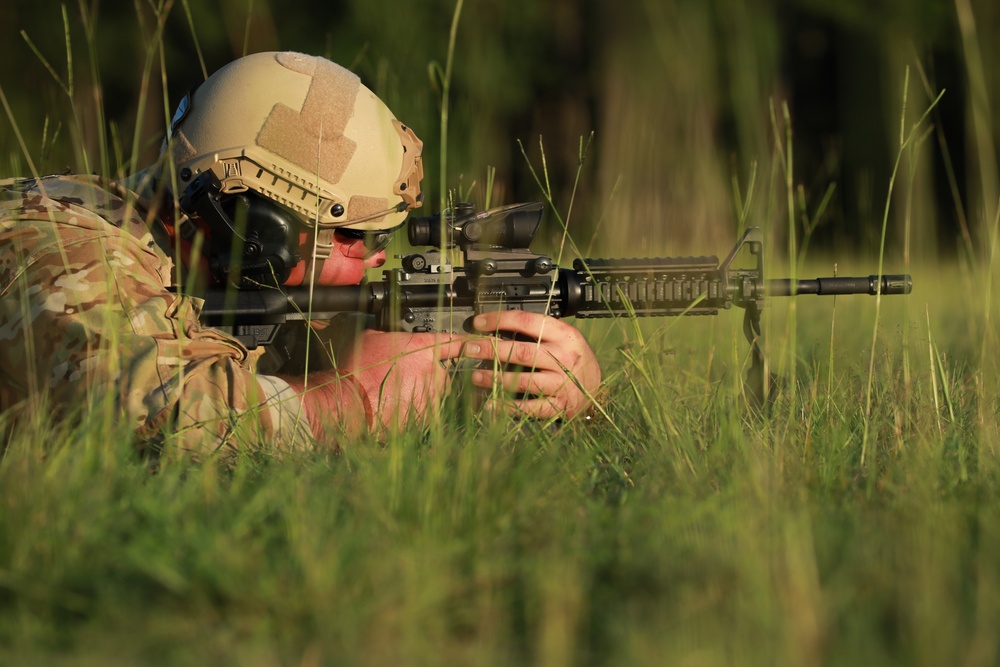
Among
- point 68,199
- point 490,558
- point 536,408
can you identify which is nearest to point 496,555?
point 490,558

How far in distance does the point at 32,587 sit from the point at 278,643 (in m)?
0.45

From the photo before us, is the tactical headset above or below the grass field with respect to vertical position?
above

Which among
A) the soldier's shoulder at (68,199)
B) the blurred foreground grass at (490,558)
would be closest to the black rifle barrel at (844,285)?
the blurred foreground grass at (490,558)

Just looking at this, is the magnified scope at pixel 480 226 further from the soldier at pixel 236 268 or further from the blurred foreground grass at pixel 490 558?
the blurred foreground grass at pixel 490 558

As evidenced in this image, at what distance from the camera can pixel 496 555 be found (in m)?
2.03

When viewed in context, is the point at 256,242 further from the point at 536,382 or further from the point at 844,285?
the point at 844,285

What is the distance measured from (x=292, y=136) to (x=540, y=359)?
37.6 inches

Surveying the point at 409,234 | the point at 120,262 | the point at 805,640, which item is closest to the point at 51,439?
the point at 120,262

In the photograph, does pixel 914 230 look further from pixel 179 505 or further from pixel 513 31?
pixel 179 505

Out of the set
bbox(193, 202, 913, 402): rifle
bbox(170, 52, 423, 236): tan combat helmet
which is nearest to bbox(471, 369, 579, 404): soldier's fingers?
bbox(193, 202, 913, 402): rifle

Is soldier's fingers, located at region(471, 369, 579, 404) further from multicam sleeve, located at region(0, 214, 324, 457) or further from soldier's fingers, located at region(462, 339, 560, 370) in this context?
multicam sleeve, located at region(0, 214, 324, 457)

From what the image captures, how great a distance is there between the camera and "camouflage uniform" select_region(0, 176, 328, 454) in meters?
2.73

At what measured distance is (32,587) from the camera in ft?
6.15

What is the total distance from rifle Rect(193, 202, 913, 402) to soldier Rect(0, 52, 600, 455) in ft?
0.32
